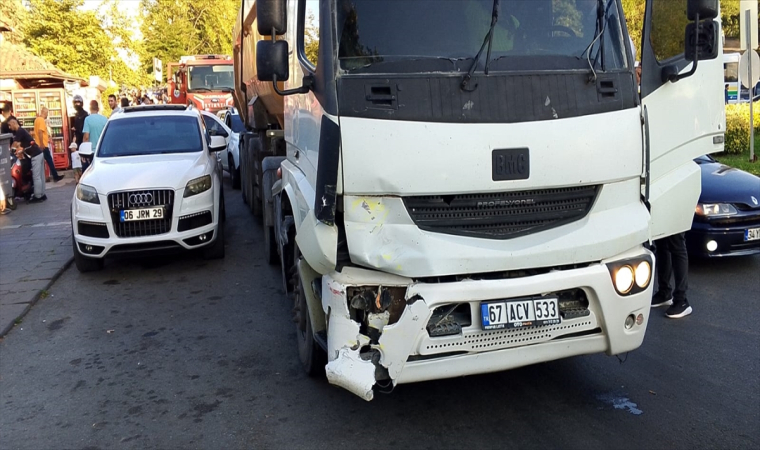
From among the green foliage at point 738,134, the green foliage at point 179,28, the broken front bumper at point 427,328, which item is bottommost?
the broken front bumper at point 427,328

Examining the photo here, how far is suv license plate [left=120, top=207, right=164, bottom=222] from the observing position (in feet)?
26.1

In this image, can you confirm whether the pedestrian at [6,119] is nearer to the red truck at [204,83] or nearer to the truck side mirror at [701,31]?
the red truck at [204,83]

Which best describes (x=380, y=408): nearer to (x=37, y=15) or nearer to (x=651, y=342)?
(x=651, y=342)

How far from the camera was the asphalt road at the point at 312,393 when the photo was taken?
4.10m

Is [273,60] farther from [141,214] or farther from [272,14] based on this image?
[141,214]

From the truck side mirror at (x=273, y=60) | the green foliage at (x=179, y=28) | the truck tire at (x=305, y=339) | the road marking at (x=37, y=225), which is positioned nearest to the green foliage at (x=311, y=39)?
the truck side mirror at (x=273, y=60)

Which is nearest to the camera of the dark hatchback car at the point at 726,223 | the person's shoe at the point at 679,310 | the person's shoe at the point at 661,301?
the person's shoe at the point at 679,310

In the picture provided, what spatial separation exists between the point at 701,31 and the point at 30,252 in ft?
29.5

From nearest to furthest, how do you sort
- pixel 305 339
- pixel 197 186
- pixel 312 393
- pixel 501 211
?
1. pixel 501 211
2. pixel 312 393
3. pixel 305 339
4. pixel 197 186

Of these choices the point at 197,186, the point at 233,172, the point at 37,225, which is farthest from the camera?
the point at 233,172

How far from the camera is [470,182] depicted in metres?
3.77

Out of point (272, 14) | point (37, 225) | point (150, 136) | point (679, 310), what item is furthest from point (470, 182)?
point (37, 225)

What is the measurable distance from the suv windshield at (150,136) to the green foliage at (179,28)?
97.5ft

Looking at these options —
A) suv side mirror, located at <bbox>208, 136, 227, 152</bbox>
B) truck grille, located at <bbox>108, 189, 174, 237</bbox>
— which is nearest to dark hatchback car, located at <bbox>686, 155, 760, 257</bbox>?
truck grille, located at <bbox>108, 189, 174, 237</bbox>
